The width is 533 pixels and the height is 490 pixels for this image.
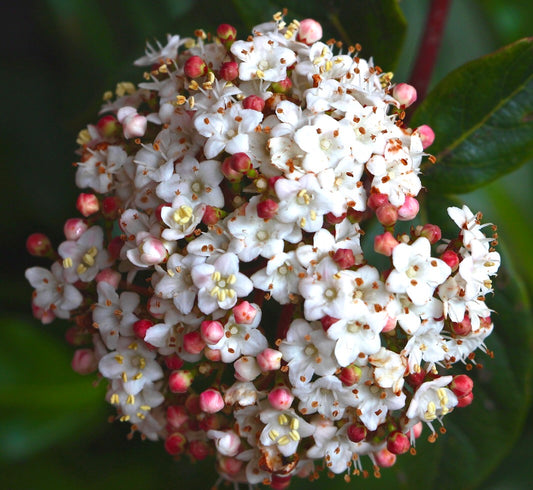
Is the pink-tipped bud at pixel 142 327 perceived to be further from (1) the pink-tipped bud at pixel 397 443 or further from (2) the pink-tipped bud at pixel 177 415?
(1) the pink-tipped bud at pixel 397 443

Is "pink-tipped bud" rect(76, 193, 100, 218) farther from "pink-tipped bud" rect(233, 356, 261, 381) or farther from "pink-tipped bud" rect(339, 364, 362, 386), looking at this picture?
"pink-tipped bud" rect(339, 364, 362, 386)

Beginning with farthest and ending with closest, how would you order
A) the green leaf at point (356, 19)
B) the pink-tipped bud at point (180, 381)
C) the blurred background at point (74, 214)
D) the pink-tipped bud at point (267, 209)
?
1. the blurred background at point (74, 214)
2. the green leaf at point (356, 19)
3. the pink-tipped bud at point (180, 381)
4. the pink-tipped bud at point (267, 209)

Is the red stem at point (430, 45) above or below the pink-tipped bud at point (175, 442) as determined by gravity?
above

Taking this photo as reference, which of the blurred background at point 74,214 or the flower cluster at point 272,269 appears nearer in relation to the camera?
the flower cluster at point 272,269

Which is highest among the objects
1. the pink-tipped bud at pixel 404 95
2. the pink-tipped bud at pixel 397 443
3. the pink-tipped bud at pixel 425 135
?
the pink-tipped bud at pixel 404 95

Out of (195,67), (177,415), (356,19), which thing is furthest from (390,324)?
(356,19)

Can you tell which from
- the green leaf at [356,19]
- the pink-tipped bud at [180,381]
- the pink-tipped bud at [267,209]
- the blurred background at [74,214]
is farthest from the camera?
the blurred background at [74,214]

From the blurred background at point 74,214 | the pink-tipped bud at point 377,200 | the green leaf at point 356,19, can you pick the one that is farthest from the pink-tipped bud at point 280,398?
A: the green leaf at point 356,19

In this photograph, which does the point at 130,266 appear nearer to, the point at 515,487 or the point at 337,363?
the point at 337,363

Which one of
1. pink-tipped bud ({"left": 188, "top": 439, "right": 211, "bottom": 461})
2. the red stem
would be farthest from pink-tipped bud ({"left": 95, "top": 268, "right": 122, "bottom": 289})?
the red stem
